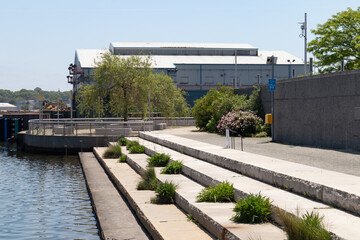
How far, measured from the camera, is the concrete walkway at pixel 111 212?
1166 cm

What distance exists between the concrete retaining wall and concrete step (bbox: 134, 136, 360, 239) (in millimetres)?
8375

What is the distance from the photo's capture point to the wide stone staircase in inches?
360

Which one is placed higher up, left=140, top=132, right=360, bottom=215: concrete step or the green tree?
the green tree

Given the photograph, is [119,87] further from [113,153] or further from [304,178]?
[304,178]

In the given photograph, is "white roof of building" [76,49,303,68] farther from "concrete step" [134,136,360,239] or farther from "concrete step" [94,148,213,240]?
"concrete step" [94,148,213,240]

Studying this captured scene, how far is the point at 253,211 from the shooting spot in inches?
386

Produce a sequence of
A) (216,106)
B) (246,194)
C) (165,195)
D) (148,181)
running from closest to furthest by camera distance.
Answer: (246,194) < (165,195) < (148,181) < (216,106)

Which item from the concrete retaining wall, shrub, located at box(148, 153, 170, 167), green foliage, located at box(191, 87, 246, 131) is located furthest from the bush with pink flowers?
shrub, located at box(148, 153, 170, 167)

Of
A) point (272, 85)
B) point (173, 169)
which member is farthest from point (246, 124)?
point (173, 169)

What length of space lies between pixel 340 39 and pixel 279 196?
165 feet

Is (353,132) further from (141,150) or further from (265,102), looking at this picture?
(265,102)

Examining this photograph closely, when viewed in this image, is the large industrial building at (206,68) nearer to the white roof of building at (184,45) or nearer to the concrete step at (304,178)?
the white roof of building at (184,45)

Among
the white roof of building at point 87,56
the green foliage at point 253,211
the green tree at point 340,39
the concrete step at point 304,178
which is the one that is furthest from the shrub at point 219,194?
the white roof of building at point 87,56

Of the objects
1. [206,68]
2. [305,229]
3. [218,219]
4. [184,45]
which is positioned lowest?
[218,219]
